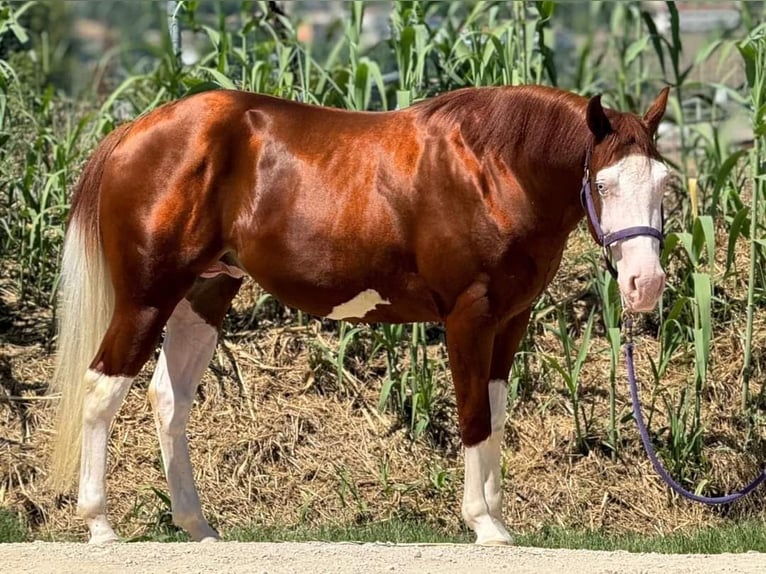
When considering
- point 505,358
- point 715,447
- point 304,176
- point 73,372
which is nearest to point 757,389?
point 715,447

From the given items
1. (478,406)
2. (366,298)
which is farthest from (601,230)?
(366,298)

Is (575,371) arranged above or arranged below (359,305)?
below

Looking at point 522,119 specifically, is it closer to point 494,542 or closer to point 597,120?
point 597,120

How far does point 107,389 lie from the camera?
4.83m

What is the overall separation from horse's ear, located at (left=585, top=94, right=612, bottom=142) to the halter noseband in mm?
89

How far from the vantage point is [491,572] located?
154 inches

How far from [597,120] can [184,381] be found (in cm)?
188

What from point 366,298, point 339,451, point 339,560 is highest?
point 366,298

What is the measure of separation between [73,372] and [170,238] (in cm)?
66

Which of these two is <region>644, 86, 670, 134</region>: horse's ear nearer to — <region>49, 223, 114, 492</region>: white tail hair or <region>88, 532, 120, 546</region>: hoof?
<region>49, 223, 114, 492</region>: white tail hair

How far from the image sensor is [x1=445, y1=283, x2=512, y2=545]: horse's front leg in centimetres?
451

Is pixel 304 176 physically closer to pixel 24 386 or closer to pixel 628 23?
pixel 24 386

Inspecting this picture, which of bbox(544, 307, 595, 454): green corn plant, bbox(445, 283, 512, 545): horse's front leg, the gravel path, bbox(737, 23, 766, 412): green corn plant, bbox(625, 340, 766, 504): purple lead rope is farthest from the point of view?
bbox(544, 307, 595, 454): green corn plant

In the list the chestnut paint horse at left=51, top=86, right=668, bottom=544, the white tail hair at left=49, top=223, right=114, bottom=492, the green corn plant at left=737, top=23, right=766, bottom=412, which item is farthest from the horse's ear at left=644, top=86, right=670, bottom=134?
the white tail hair at left=49, top=223, right=114, bottom=492
